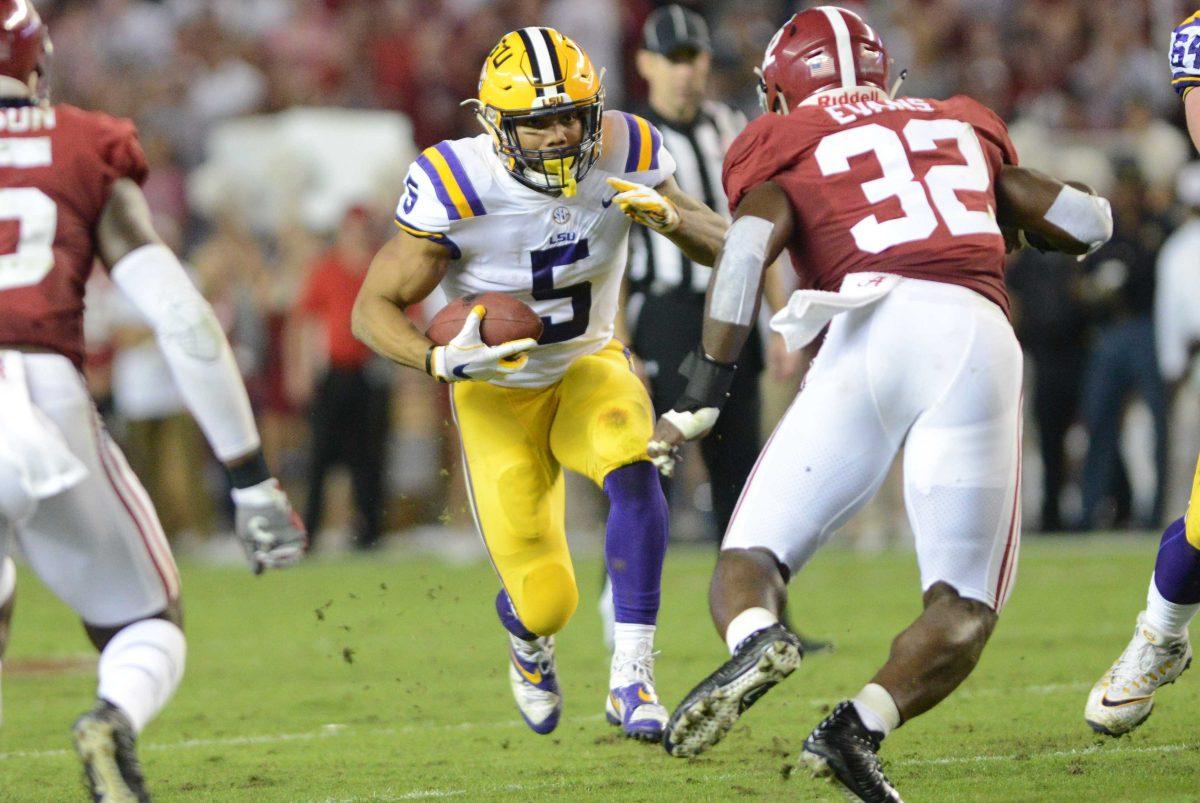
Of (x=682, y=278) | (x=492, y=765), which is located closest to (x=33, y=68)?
(x=492, y=765)

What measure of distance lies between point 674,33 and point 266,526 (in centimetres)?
343

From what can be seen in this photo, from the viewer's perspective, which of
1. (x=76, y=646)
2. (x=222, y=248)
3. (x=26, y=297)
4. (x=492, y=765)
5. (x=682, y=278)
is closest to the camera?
(x=26, y=297)

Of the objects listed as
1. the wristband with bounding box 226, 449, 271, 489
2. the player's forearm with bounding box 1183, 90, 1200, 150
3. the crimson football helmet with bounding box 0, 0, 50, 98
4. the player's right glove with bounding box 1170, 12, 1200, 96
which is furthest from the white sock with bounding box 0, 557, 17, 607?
the player's right glove with bounding box 1170, 12, 1200, 96

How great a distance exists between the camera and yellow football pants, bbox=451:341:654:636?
462cm

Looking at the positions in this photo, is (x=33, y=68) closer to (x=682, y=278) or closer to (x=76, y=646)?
(x=682, y=278)

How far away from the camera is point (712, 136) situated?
6.29 m

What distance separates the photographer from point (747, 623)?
11.4 feet

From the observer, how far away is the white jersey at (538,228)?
447cm

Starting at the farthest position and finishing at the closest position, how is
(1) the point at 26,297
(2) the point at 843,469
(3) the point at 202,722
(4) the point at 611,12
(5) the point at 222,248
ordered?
(4) the point at 611,12
(5) the point at 222,248
(3) the point at 202,722
(2) the point at 843,469
(1) the point at 26,297

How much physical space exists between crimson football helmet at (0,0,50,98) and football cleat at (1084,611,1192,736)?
9.51ft

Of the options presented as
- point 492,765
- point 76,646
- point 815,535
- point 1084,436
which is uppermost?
point 815,535

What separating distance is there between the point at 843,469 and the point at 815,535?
155 mm

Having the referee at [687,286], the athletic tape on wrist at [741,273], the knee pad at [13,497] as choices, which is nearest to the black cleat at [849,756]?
the athletic tape on wrist at [741,273]

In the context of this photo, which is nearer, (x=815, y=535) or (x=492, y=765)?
(x=815, y=535)
